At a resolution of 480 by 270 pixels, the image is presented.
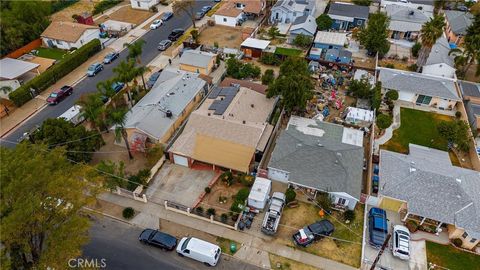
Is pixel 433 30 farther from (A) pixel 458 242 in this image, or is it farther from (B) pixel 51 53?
(B) pixel 51 53

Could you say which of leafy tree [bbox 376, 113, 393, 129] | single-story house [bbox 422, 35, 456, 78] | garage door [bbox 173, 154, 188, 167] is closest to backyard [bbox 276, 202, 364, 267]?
leafy tree [bbox 376, 113, 393, 129]

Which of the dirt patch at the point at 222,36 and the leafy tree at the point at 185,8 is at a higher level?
the leafy tree at the point at 185,8

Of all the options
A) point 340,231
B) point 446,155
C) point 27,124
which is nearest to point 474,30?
point 446,155

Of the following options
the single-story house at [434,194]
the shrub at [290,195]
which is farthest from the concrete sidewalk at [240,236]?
the single-story house at [434,194]

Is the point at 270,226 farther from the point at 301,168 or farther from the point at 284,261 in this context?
the point at 301,168

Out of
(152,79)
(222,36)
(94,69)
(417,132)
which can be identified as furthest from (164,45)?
(417,132)

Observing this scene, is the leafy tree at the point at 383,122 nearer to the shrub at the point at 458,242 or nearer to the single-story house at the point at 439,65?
the shrub at the point at 458,242
